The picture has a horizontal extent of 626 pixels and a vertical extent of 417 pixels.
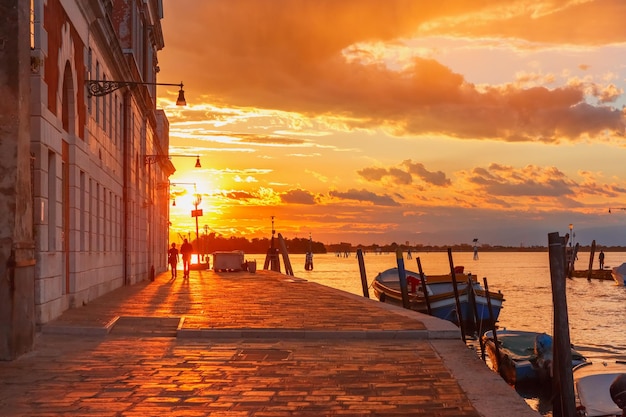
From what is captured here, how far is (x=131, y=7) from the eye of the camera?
1550 inches

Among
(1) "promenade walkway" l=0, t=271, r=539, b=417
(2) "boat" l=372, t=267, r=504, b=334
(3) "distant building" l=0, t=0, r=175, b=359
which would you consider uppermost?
(3) "distant building" l=0, t=0, r=175, b=359

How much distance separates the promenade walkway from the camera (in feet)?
27.5

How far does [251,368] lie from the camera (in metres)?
11.0

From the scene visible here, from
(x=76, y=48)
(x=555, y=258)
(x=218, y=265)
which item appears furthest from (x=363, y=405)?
(x=218, y=265)

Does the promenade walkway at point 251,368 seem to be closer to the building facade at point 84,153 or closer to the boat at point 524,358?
the building facade at point 84,153

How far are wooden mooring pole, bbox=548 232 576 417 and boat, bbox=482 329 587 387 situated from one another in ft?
30.9

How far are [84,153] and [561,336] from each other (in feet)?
42.7

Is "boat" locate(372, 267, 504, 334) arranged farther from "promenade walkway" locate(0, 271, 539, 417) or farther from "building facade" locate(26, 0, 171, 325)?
"promenade walkway" locate(0, 271, 539, 417)

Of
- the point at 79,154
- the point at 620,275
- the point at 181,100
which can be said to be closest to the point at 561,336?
the point at 79,154

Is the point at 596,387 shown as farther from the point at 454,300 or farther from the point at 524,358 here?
the point at 454,300

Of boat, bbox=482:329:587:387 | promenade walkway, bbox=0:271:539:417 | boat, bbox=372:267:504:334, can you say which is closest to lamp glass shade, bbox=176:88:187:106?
promenade walkway, bbox=0:271:539:417

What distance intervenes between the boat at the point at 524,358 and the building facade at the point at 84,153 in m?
12.6

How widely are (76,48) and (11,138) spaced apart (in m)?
9.71

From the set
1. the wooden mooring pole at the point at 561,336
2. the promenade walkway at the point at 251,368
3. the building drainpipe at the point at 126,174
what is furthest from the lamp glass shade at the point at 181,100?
the wooden mooring pole at the point at 561,336
